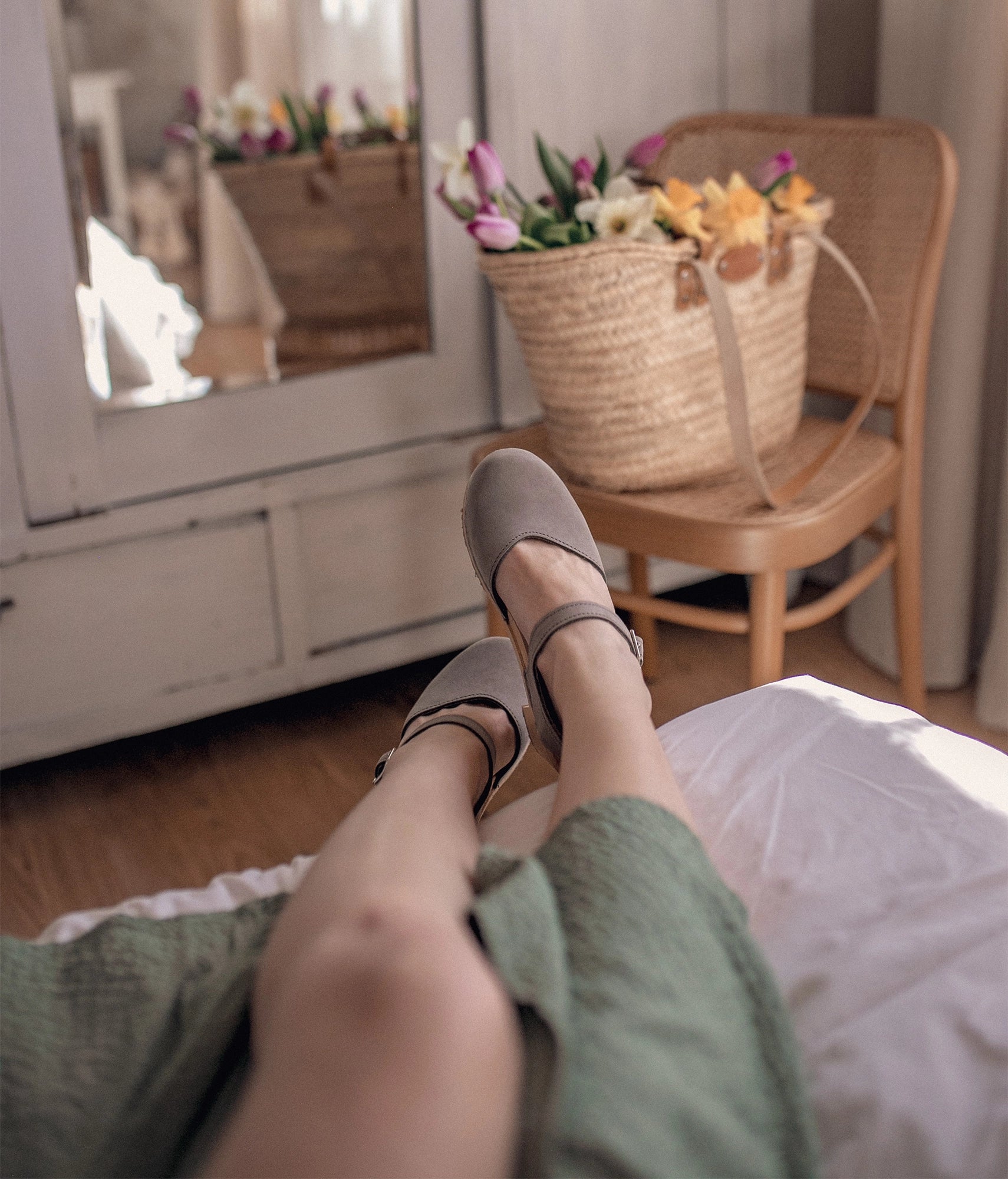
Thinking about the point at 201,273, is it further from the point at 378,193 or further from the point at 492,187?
the point at 492,187

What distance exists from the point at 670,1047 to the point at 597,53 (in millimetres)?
1452

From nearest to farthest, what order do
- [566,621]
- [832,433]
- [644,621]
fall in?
[566,621] → [832,433] → [644,621]

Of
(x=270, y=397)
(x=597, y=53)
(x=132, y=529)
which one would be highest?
(x=597, y=53)

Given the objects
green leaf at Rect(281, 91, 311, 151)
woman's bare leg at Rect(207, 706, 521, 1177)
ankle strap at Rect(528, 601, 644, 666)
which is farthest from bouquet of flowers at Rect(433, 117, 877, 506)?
woman's bare leg at Rect(207, 706, 521, 1177)

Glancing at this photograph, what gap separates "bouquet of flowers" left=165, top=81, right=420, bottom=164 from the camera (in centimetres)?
149

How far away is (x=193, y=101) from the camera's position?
58.1 inches

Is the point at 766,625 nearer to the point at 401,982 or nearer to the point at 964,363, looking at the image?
the point at 964,363

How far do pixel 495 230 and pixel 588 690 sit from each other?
58 centimetres

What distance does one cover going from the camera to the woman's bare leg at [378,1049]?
1.65 ft

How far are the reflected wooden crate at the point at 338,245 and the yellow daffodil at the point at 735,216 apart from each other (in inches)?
18.6

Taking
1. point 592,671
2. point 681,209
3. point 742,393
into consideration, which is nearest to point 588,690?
point 592,671

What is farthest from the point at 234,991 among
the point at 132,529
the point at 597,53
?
the point at 597,53

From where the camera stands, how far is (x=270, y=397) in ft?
5.17

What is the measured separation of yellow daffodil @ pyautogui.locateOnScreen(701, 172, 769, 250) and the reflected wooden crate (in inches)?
18.6
